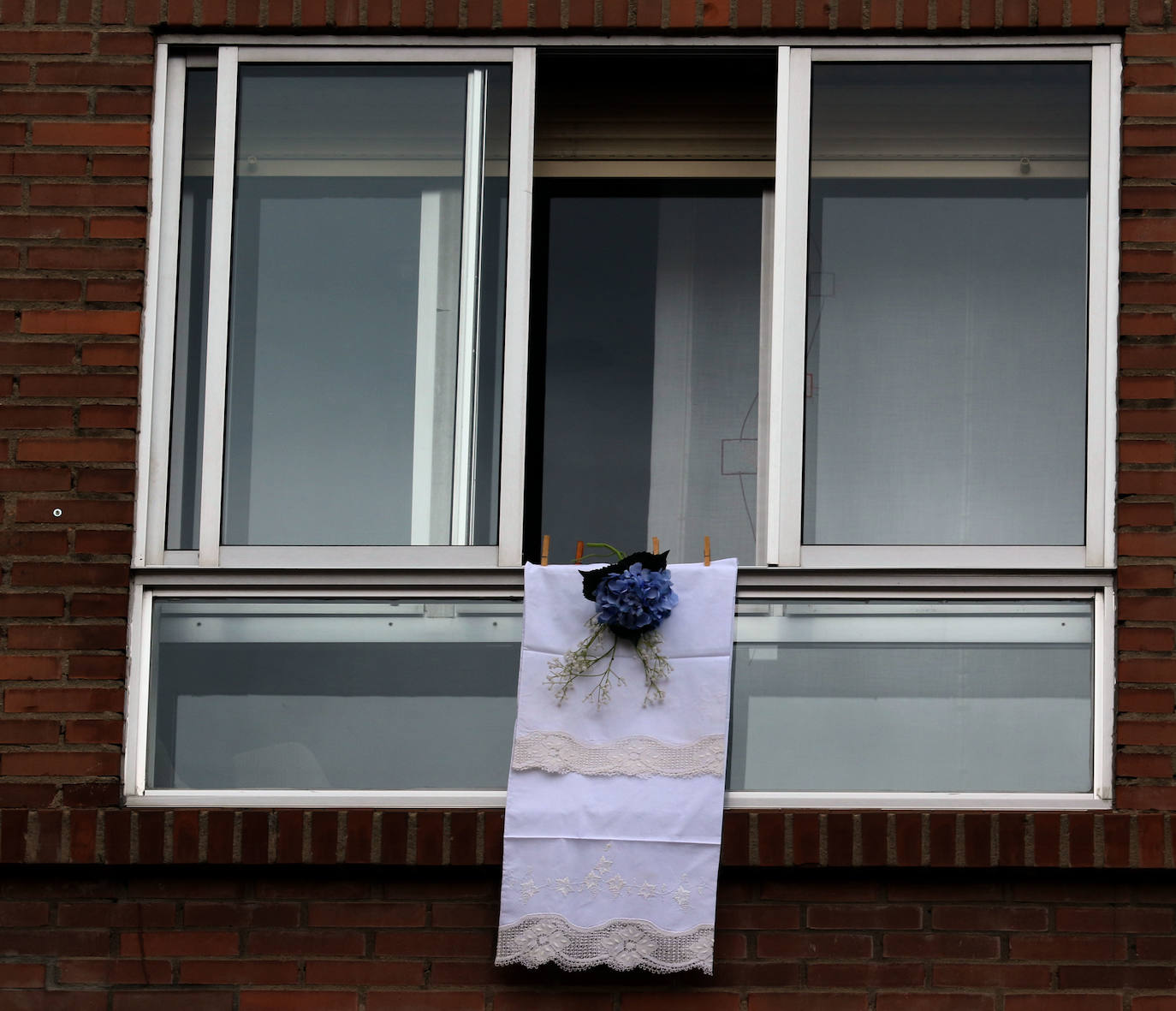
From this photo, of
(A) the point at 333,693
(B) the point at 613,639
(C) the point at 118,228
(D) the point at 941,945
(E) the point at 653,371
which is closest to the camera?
(D) the point at 941,945

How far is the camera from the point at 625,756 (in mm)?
4945

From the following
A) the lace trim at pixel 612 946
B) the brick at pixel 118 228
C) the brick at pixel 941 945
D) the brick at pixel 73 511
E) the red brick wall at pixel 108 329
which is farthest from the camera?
the brick at pixel 118 228

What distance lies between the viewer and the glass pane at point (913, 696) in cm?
505

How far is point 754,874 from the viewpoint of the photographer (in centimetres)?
494

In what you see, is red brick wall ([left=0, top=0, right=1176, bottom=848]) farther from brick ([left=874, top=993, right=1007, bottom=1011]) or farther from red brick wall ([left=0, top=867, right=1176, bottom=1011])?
brick ([left=874, top=993, right=1007, bottom=1011])

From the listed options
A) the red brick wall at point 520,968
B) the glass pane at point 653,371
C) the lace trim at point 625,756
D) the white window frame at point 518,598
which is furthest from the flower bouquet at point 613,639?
the red brick wall at point 520,968

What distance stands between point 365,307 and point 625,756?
169 cm

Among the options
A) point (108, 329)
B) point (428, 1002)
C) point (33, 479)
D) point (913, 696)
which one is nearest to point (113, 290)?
point (108, 329)

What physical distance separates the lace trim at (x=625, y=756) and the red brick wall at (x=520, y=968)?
1.18 feet

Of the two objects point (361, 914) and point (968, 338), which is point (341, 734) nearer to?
point (361, 914)

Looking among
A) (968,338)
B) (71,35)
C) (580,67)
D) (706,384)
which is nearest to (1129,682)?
(968,338)

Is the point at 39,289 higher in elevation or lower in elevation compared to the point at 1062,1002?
higher

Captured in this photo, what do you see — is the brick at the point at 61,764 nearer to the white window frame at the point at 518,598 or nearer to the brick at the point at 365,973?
the white window frame at the point at 518,598

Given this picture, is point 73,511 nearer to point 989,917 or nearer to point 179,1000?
point 179,1000
